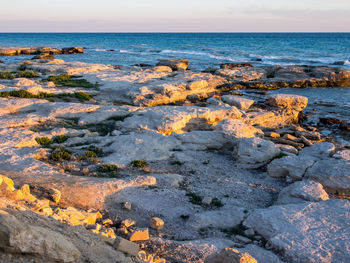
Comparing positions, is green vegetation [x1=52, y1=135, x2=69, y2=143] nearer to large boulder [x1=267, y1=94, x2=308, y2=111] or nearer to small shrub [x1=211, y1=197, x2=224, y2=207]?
small shrub [x1=211, y1=197, x2=224, y2=207]

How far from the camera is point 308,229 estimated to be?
320 inches

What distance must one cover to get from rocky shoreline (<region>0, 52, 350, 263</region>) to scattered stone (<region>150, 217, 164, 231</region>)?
0.03 m

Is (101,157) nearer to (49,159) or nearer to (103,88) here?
(49,159)

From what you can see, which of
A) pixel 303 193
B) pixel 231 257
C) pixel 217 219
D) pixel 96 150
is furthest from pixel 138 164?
Answer: pixel 231 257

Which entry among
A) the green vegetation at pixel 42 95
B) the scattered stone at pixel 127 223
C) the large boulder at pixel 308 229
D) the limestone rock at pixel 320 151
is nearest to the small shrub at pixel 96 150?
the scattered stone at pixel 127 223

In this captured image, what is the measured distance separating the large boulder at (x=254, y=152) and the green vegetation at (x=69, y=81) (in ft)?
55.7

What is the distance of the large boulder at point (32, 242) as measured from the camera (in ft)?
14.1

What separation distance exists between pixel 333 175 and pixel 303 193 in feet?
6.38

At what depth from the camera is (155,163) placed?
42.3ft

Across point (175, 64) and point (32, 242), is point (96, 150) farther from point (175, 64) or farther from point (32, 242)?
point (175, 64)

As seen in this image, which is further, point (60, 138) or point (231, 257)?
point (60, 138)

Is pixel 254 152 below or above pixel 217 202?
above

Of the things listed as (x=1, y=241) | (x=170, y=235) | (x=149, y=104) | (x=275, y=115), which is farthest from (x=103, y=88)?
(x=1, y=241)

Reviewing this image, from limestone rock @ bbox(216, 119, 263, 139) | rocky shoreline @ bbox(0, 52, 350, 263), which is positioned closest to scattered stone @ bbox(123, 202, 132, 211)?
rocky shoreline @ bbox(0, 52, 350, 263)
